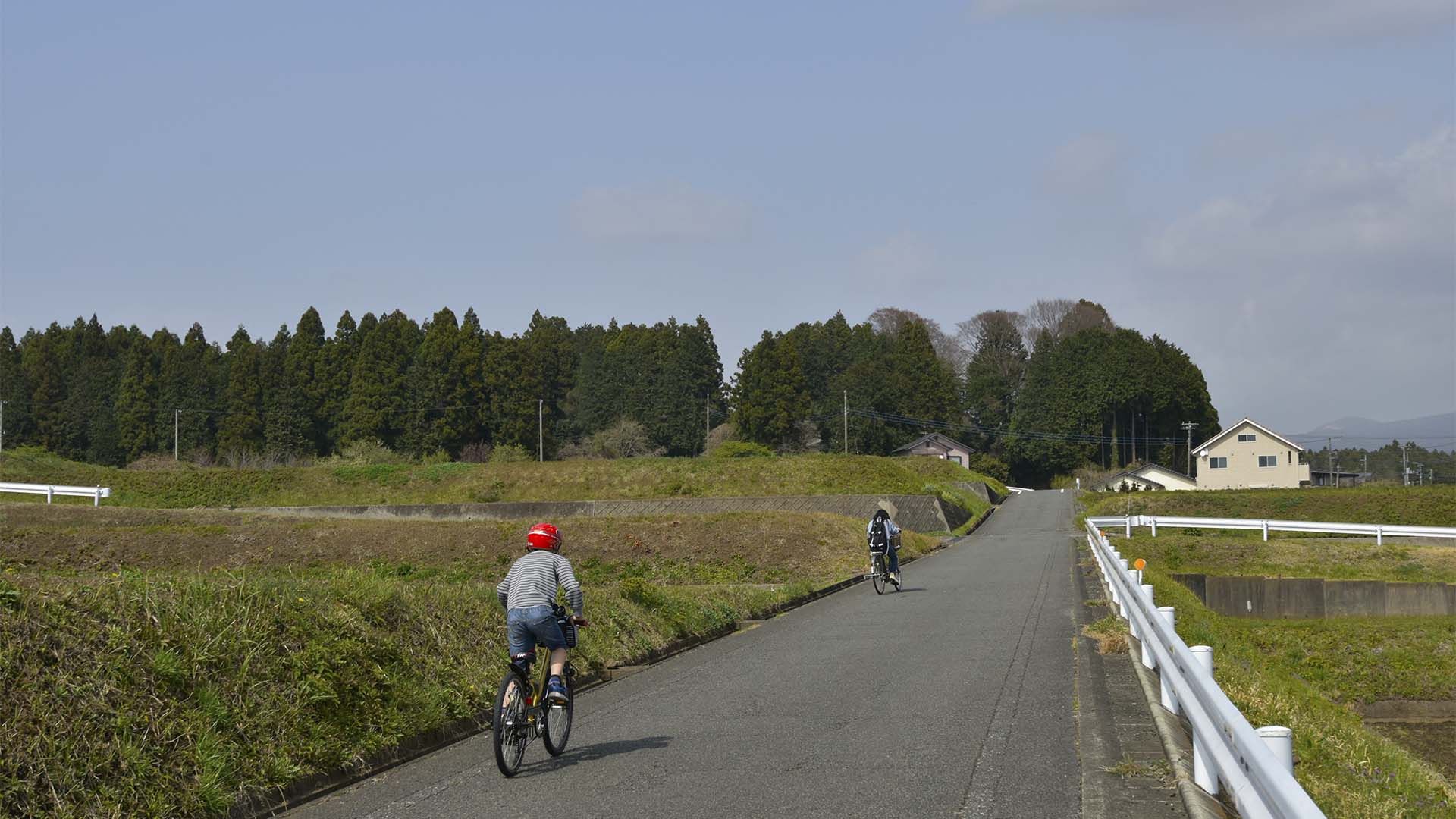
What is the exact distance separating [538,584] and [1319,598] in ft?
87.5

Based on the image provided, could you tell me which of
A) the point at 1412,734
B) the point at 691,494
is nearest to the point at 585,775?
the point at 1412,734

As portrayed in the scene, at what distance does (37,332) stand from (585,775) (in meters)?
120

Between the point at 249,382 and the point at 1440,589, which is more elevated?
the point at 249,382

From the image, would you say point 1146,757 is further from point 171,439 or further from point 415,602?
point 171,439

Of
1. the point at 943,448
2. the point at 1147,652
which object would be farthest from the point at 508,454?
the point at 1147,652

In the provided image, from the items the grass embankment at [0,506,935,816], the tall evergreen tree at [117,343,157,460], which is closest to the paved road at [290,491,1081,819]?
the grass embankment at [0,506,935,816]

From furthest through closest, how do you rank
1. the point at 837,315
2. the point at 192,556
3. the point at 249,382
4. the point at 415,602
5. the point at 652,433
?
1. the point at 837,315
2. the point at 652,433
3. the point at 249,382
4. the point at 192,556
5. the point at 415,602

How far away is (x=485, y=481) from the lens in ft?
196

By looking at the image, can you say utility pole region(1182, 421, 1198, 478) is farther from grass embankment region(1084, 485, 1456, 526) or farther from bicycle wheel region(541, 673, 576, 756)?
bicycle wheel region(541, 673, 576, 756)

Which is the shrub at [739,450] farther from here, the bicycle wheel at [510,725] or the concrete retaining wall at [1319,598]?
the bicycle wheel at [510,725]

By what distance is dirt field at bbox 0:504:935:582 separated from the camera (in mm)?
30453

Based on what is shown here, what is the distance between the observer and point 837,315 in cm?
13900

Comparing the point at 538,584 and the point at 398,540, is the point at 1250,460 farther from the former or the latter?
the point at 538,584

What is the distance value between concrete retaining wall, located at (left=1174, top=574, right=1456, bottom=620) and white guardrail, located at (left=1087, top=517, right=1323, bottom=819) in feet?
70.5
